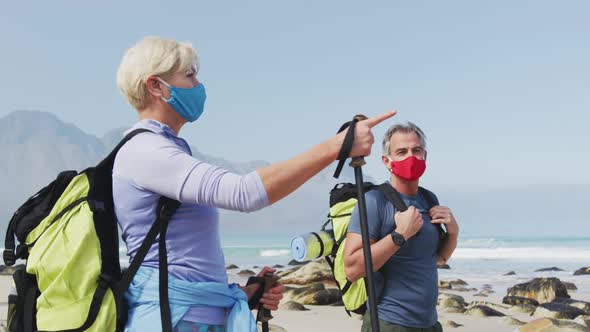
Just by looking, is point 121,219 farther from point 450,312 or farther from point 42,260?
point 450,312

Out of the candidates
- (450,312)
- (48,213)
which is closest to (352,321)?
(450,312)

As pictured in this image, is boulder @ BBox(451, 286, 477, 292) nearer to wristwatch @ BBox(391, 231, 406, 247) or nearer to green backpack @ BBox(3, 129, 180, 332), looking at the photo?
wristwatch @ BBox(391, 231, 406, 247)

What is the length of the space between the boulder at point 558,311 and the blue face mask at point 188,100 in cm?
1024

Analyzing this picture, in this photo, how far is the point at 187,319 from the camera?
8.04ft

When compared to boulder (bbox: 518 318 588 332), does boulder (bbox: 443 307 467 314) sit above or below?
below

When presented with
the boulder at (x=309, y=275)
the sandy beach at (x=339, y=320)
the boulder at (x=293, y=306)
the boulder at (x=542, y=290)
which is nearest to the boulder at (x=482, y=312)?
the sandy beach at (x=339, y=320)

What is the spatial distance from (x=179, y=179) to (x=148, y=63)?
0.55m

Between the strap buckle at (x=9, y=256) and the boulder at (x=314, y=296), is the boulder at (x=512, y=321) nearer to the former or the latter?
the boulder at (x=314, y=296)

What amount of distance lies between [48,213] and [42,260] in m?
0.20

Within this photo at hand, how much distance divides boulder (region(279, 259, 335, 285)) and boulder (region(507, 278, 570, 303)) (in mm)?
4340

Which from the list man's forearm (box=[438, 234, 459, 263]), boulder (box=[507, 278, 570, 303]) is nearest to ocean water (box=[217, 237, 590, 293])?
boulder (box=[507, 278, 570, 303])

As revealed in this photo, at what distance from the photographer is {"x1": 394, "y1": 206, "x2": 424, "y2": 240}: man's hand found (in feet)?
12.6

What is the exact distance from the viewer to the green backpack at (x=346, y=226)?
4.09 metres

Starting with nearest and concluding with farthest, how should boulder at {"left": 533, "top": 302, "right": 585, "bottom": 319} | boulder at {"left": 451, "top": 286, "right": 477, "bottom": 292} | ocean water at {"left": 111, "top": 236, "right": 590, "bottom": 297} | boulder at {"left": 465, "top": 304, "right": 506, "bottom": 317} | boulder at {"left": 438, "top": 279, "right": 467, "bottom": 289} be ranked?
boulder at {"left": 533, "top": 302, "right": 585, "bottom": 319} < boulder at {"left": 465, "top": 304, "right": 506, "bottom": 317} < boulder at {"left": 451, "top": 286, "right": 477, "bottom": 292} < boulder at {"left": 438, "top": 279, "right": 467, "bottom": 289} < ocean water at {"left": 111, "top": 236, "right": 590, "bottom": 297}
